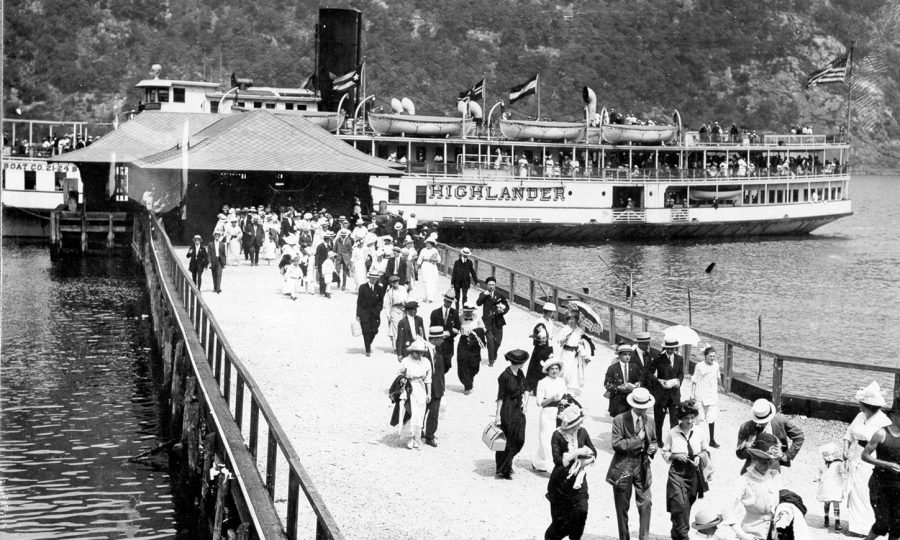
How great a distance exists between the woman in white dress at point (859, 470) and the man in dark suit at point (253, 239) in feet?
77.2

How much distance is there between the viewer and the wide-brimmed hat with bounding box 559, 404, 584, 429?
11.6 meters

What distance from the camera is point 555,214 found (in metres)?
61.0

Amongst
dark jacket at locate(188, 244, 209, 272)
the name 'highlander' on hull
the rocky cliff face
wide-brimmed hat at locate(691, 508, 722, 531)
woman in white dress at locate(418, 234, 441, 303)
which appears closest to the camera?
wide-brimmed hat at locate(691, 508, 722, 531)

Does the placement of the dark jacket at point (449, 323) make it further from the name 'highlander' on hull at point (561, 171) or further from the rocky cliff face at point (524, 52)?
the rocky cliff face at point (524, 52)

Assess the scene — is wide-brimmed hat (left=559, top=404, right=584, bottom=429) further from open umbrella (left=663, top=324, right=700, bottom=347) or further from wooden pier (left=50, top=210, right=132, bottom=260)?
wooden pier (left=50, top=210, right=132, bottom=260)

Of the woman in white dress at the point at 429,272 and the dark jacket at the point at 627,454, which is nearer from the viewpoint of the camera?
the dark jacket at the point at 627,454

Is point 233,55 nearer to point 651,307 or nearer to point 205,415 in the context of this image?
point 651,307

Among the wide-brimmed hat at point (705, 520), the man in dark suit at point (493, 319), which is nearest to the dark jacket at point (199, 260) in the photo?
the man in dark suit at point (493, 319)

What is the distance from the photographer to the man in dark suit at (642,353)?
50.9 feet

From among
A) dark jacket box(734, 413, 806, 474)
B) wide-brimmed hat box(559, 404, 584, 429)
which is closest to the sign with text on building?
dark jacket box(734, 413, 806, 474)

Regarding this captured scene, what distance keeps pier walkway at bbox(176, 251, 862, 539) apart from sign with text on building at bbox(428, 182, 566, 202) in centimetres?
3481

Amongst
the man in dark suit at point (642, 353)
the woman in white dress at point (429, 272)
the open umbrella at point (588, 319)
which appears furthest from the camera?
the woman in white dress at point (429, 272)

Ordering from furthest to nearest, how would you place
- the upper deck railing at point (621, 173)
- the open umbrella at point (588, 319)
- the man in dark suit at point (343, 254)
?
the upper deck railing at point (621, 173), the man in dark suit at point (343, 254), the open umbrella at point (588, 319)

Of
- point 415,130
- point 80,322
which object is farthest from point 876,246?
point 80,322
